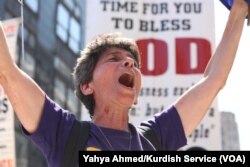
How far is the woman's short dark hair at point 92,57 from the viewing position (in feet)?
6.25

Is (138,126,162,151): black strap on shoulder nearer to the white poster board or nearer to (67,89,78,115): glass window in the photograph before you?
the white poster board

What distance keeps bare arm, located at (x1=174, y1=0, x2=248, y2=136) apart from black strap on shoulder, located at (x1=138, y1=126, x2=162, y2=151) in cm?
12

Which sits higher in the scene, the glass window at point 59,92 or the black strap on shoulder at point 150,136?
the black strap on shoulder at point 150,136

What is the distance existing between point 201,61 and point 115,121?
206cm

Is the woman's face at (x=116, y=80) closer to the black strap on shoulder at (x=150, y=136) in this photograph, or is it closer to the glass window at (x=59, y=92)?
the black strap on shoulder at (x=150, y=136)

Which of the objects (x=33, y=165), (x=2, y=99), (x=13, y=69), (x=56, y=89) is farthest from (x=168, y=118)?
(x=56, y=89)

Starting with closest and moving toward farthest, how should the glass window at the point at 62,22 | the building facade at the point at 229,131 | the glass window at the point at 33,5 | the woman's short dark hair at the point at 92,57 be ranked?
the woman's short dark hair at the point at 92,57, the glass window at the point at 33,5, the glass window at the point at 62,22, the building facade at the point at 229,131

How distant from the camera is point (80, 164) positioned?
1.55 meters

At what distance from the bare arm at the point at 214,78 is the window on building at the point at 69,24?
2081 cm

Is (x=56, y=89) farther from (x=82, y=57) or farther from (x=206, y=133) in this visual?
(x=82, y=57)

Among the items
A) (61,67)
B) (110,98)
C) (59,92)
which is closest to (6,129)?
(110,98)

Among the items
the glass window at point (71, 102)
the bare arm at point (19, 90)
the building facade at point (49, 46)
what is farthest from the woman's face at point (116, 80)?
the glass window at point (71, 102)
